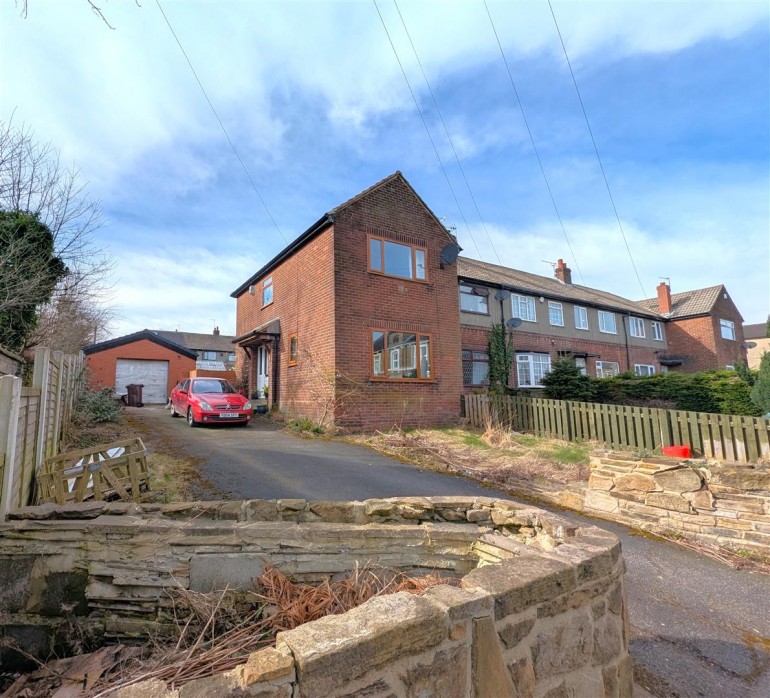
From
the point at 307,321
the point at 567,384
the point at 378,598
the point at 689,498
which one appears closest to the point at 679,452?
the point at 689,498

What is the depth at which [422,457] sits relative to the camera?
9.23m

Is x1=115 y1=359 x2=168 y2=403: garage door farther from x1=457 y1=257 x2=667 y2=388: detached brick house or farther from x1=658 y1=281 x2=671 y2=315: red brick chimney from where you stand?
→ x1=658 y1=281 x2=671 y2=315: red brick chimney

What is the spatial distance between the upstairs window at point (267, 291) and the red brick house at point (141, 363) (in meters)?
11.6

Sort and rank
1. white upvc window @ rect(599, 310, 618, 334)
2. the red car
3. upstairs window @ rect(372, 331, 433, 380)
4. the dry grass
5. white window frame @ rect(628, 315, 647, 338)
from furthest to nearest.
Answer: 1. white window frame @ rect(628, 315, 647, 338)
2. white upvc window @ rect(599, 310, 618, 334)
3. upstairs window @ rect(372, 331, 433, 380)
4. the red car
5. the dry grass

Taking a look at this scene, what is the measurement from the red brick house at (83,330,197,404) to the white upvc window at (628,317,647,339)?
28.6 m

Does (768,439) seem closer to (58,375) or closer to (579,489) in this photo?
(579,489)

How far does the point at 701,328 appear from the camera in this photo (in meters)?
28.3

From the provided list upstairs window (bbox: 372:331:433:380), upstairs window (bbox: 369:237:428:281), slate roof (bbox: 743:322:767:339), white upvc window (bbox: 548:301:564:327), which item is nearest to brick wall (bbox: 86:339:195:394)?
upstairs window (bbox: 372:331:433:380)

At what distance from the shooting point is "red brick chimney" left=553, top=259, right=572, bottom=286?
29141mm

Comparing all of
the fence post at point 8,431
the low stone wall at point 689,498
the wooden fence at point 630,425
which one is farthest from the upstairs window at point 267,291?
the low stone wall at point 689,498

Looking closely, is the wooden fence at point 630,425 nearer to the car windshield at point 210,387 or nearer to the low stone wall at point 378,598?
the low stone wall at point 378,598

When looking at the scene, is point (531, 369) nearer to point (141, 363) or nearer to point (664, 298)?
point (664, 298)

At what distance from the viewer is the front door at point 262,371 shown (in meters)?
17.0

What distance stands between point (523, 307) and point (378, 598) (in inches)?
821
